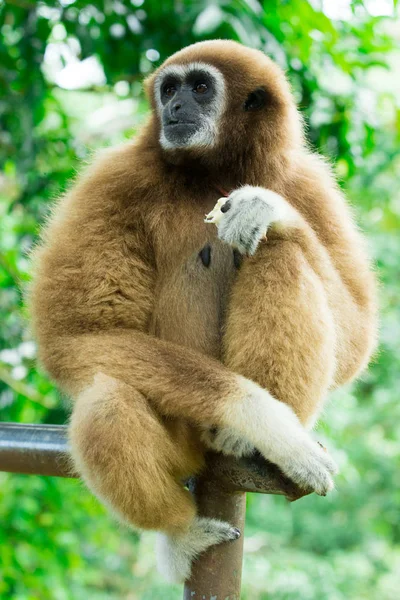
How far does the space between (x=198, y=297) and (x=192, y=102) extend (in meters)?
0.99

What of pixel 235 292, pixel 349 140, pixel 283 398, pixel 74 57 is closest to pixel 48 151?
pixel 74 57

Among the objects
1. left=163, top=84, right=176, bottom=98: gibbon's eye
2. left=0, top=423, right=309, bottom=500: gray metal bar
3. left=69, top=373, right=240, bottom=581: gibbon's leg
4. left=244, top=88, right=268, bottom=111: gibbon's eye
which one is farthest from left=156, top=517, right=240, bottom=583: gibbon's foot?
left=163, top=84, right=176, bottom=98: gibbon's eye

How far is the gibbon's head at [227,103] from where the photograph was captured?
10.8 ft

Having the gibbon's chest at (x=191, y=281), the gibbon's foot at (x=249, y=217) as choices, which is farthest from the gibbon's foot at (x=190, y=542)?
the gibbon's foot at (x=249, y=217)

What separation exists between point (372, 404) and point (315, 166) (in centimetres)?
953

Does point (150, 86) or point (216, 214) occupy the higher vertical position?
point (150, 86)

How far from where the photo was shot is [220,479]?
104 inches

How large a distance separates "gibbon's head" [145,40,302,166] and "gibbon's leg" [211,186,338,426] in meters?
0.50

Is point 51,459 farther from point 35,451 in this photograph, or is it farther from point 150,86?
point 150,86

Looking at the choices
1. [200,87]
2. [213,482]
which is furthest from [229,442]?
[200,87]

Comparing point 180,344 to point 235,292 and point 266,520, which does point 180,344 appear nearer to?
point 235,292

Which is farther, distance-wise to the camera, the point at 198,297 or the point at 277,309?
the point at 198,297

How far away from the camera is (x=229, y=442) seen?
9.11 ft

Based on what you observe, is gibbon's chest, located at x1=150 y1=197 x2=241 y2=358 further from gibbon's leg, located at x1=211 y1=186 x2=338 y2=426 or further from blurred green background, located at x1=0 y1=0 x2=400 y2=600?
blurred green background, located at x1=0 y1=0 x2=400 y2=600
